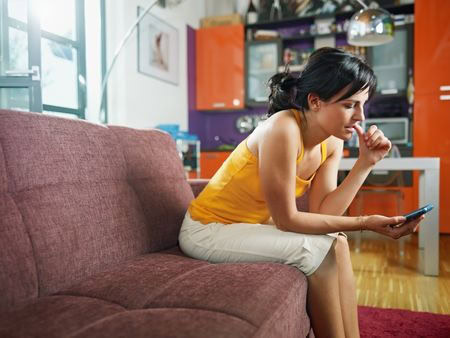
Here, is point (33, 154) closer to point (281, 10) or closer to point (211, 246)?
point (211, 246)

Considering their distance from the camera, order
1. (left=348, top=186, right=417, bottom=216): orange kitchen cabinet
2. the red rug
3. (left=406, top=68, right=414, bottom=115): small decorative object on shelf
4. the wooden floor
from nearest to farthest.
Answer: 1. the red rug
2. the wooden floor
3. (left=348, top=186, right=417, bottom=216): orange kitchen cabinet
4. (left=406, top=68, right=414, bottom=115): small decorative object on shelf

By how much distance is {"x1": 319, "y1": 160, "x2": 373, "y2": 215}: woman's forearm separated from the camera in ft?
4.60

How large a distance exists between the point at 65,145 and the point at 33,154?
12 cm

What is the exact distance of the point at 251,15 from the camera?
472 centimetres

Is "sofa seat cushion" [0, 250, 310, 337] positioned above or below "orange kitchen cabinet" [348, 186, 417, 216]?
above

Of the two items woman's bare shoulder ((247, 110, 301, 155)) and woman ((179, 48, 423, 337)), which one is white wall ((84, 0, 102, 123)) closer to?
woman ((179, 48, 423, 337))

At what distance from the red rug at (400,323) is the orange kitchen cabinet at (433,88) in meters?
2.37

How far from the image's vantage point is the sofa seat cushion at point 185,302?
2.48 ft

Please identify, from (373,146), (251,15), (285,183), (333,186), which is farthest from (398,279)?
(251,15)

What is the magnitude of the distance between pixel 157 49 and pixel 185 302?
3.51 m

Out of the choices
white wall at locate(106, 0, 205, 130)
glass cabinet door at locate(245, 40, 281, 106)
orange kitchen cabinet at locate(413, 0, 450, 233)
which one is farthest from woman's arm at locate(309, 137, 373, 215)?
glass cabinet door at locate(245, 40, 281, 106)

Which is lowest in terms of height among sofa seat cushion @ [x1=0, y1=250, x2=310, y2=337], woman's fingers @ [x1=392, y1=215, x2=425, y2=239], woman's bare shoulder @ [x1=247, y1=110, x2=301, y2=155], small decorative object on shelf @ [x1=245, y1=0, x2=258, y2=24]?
sofa seat cushion @ [x1=0, y1=250, x2=310, y2=337]

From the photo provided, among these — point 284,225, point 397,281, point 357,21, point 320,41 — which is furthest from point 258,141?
point 320,41

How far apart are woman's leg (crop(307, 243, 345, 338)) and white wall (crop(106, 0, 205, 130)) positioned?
264cm
